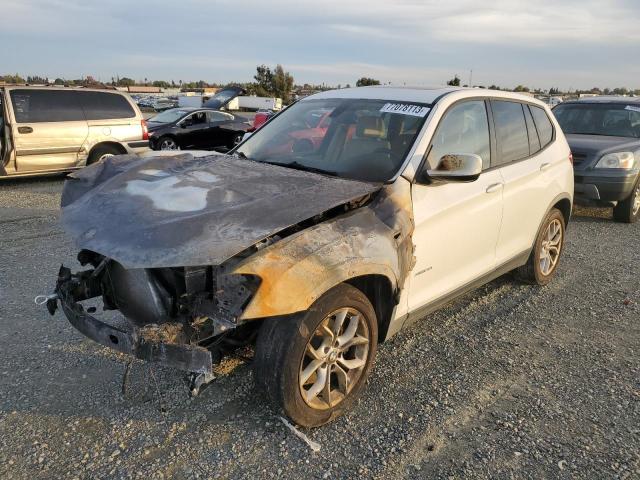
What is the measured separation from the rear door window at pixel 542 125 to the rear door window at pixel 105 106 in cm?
810

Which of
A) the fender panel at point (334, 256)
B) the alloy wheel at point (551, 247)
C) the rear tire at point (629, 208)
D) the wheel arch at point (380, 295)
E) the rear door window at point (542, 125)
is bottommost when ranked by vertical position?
the rear tire at point (629, 208)

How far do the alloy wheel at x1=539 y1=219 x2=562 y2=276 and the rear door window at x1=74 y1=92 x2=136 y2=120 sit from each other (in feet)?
27.5

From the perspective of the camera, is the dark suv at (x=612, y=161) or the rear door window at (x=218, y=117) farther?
the rear door window at (x=218, y=117)

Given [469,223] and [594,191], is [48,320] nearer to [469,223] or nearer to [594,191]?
[469,223]

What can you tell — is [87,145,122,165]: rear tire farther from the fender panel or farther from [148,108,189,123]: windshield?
the fender panel

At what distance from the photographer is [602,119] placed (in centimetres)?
877

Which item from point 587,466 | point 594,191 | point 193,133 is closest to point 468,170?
point 587,466

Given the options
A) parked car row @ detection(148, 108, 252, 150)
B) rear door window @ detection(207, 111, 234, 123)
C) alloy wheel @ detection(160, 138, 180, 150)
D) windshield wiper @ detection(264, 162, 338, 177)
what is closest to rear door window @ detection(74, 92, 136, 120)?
parked car row @ detection(148, 108, 252, 150)

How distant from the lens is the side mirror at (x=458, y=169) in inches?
122

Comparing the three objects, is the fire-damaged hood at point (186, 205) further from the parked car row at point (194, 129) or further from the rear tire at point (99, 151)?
the parked car row at point (194, 129)

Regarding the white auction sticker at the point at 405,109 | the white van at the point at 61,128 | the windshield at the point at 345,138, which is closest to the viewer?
the windshield at the point at 345,138

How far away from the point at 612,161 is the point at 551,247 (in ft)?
11.4

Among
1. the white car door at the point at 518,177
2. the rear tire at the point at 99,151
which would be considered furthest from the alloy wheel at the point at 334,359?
the rear tire at the point at 99,151

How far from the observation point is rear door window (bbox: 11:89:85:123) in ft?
29.3
